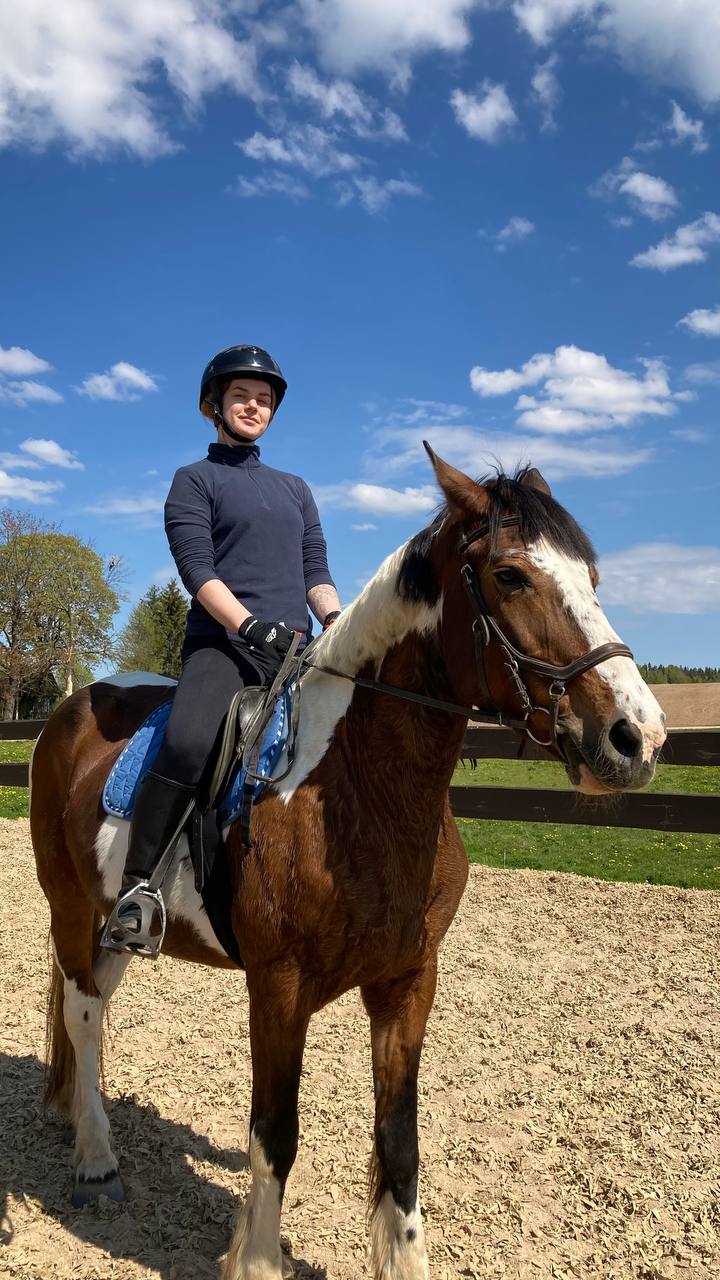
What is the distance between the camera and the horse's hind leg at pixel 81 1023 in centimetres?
355

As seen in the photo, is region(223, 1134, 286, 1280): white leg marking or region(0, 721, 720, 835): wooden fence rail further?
region(0, 721, 720, 835): wooden fence rail

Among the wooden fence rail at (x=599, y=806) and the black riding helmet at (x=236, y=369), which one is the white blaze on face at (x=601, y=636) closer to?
the black riding helmet at (x=236, y=369)

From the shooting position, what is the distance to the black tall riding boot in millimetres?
2820

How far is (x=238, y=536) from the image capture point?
3.16 meters

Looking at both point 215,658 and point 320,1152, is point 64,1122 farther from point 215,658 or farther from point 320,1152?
point 215,658

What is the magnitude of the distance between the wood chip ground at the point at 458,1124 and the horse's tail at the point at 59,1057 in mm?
162

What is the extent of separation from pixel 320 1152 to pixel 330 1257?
662 millimetres

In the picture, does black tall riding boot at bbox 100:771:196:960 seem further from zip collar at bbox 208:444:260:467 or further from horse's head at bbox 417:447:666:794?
zip collar at bbox 208:444:260:467

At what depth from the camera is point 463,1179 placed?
3.46 m

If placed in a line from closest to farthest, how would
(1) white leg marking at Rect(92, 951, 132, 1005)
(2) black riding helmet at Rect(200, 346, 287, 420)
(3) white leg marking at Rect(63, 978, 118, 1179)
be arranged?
1. (2) black riding helmet at Rect(200, 346, 287, 420)
2. (3) white leg marking at Rect(63, 978, 118, 1179)
3. (1) white leg marking at Rect(92, 951, 132, 1005)

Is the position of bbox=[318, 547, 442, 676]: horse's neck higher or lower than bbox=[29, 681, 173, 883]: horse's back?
higher

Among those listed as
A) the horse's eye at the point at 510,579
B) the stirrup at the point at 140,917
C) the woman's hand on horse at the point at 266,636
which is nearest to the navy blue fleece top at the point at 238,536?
the woman's hand on horse at the point at 266,636

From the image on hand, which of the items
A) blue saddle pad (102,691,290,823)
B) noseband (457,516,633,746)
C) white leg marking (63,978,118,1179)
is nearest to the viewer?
noseband (457,516,633,746)

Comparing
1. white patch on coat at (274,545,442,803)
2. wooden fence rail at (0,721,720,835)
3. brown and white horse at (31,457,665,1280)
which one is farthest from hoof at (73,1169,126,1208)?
wooden fence rail at (0,721,720,835)
